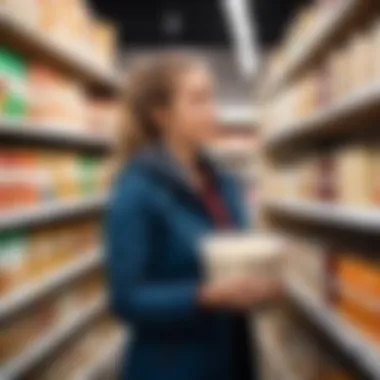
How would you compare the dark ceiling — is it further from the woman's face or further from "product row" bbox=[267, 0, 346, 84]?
the woman's face

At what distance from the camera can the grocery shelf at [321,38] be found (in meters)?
2.89

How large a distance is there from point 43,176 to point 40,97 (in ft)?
1.23

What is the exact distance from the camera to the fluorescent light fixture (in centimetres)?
731

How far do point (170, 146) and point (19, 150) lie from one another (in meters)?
1.41

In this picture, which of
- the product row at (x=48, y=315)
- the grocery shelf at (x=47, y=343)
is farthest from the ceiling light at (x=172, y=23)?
the grocery shelf at (x=47, y=343)

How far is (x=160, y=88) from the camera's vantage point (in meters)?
2.12

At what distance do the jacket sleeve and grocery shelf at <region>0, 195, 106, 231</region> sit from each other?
1037 mm

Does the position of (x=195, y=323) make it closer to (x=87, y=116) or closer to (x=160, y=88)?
(x=160, y=88)

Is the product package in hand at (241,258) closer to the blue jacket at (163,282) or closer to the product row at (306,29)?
the blue jacket at (163,282)

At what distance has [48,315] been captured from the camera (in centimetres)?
387

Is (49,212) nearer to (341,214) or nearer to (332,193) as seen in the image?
(332,193)

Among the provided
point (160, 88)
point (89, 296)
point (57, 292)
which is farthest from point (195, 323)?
point (89, 296)

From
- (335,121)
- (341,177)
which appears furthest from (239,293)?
(335,121)

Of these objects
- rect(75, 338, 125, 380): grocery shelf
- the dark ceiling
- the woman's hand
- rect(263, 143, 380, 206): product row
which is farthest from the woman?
the dark ceiling
